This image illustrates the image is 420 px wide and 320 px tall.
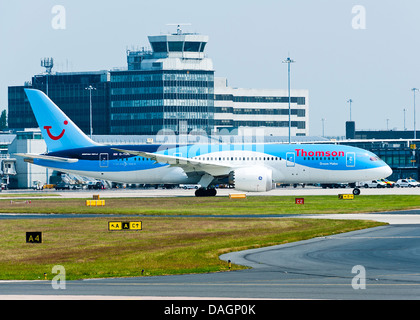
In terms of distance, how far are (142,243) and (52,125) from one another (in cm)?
4804

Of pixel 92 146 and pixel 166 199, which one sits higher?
pixel 92 146

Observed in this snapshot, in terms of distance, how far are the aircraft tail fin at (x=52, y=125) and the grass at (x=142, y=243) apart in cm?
3152

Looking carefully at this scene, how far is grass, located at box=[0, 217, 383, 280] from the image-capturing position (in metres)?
32.4

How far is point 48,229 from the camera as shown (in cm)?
4903

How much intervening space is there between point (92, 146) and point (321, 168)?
24996 mm

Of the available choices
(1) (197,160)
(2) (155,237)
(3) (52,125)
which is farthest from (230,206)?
(3) (52,125)

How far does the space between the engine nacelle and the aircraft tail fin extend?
60.7ft

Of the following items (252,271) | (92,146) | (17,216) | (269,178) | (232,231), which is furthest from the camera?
(92,146)

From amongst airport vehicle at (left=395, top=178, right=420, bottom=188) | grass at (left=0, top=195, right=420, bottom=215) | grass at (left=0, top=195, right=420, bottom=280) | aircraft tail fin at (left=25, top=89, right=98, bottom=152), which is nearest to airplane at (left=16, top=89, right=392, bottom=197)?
aircraft tail fin at (left=25, top=89, right=98, bottom=152)

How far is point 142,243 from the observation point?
41219mm

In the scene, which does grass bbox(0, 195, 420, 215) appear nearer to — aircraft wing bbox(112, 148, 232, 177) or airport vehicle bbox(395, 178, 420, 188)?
aircraft wing bbox(112, 148, 232, 177)

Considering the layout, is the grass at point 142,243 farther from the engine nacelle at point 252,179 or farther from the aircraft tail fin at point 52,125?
the aircraft tail fin at point 52,125
